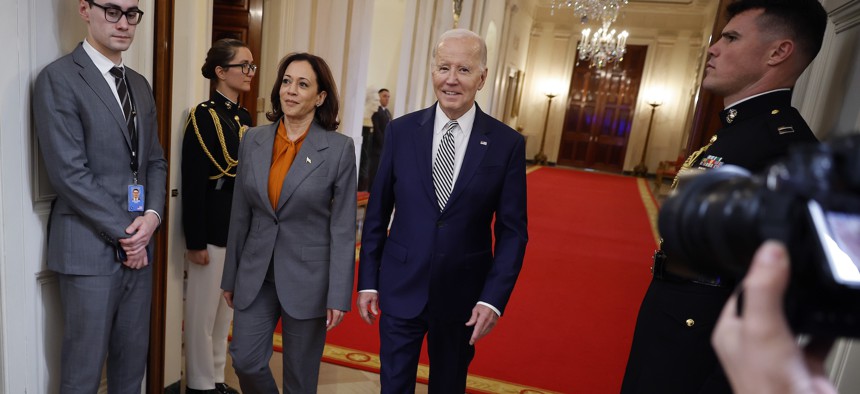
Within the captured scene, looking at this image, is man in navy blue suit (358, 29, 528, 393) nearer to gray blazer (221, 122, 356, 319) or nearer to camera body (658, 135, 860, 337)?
gray blazer (221, 122, 356, 319)

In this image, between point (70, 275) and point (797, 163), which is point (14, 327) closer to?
point (70, 275)

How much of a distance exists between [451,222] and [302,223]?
60 cm

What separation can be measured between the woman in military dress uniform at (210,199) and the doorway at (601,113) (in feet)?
53.7

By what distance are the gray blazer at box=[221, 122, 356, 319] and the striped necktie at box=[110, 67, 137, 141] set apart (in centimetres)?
39

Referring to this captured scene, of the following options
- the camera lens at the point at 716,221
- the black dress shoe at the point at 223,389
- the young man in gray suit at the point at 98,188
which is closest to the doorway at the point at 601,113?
the black dress shoe at the point at 223,389

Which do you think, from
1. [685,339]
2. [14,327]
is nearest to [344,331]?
[14,327]

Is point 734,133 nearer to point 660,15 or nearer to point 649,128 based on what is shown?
point 649,128

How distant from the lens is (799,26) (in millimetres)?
1480

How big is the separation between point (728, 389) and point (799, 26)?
106cm

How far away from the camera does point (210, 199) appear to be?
2.47m

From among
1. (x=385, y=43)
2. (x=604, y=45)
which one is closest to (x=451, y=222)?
(x=385, y=43)

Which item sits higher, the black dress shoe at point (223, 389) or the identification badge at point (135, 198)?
the identification badge at point (135, 198)

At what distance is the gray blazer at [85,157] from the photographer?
1625 mm

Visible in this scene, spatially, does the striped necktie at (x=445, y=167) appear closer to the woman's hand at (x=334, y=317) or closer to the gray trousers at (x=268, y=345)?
the woman's hand at (x=334, y=317)
